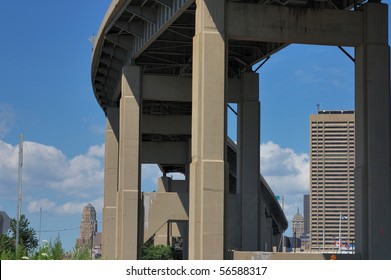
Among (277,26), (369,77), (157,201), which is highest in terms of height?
(277,26)

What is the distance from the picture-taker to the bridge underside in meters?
40.4

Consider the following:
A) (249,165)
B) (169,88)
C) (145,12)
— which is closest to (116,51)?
(169,88)

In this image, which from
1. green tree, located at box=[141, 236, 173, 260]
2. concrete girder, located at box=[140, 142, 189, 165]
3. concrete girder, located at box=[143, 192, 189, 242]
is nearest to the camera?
concrete girder, located at box=[143, 192, 189, 242]

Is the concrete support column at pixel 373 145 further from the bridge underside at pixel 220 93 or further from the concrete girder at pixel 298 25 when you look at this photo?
the concrete girder at pixel 298 25

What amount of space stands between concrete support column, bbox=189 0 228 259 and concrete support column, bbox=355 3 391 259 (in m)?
7.68

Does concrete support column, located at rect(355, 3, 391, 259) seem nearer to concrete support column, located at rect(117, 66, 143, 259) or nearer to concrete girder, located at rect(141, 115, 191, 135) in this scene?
concrete support column, located at rect(117, 66, 143, 259)

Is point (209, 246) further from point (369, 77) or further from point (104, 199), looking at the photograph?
point (104, 199)

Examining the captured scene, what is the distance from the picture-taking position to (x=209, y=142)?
40.3 meters

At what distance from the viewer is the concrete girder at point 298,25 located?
139 ft

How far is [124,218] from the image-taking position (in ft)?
208

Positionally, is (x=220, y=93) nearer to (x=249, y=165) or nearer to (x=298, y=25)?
(x=298, y=25)

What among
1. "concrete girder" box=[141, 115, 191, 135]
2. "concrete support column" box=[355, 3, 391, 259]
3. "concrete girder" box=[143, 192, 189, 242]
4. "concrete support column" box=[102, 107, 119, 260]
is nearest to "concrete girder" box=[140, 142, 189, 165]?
"concrete support column" box=[102, 107, 119, 260]

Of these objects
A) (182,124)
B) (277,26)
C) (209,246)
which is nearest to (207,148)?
(209,246)
